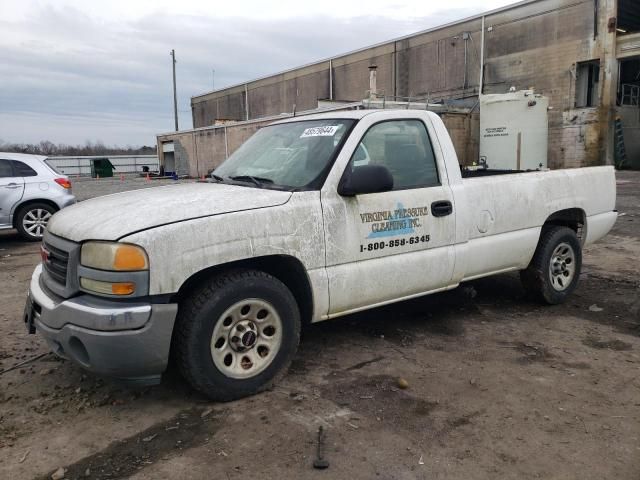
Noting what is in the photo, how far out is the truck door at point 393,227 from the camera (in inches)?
147

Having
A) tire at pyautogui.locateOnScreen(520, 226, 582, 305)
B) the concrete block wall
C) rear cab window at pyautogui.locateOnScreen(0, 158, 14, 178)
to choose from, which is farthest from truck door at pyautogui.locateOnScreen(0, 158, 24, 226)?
the concrete block wall

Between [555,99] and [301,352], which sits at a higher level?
[555,99]

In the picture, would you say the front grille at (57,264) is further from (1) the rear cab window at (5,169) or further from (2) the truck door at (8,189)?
(1) the rear cab window at (5,169)

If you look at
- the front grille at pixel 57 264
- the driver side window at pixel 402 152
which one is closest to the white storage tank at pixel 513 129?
the driver side window at pixel 402 152

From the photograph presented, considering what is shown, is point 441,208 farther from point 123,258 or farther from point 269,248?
point 123,258

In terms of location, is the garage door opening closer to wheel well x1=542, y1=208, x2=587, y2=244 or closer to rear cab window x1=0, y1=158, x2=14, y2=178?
rear cab window x1=0, y1=158, x2=14, y2=178

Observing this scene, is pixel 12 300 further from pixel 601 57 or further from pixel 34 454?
pixel 601 57

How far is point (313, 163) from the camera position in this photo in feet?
12.7

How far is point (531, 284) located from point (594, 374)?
64.5 inches

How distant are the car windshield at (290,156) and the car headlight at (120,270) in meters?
1.15

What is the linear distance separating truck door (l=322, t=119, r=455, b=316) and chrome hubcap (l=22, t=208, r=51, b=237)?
7771 mm

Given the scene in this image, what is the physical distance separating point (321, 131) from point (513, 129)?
16.6m

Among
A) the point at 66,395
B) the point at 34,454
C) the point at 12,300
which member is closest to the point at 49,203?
the point at 12,300

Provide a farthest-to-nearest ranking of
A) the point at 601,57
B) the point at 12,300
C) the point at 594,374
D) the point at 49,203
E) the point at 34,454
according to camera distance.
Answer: the point at 601,57 → the point at 49,203 → the point at 12,300 → the point at 594,374 → the point at 34,454
